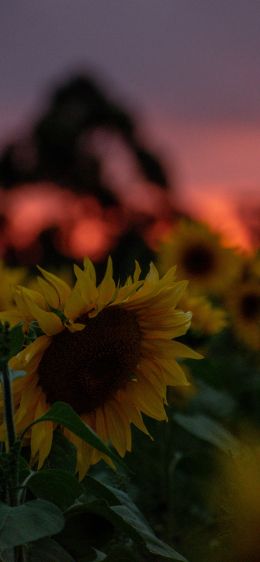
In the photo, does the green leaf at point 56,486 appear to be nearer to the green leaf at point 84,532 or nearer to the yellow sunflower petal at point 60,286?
the green leaf at point 84,532

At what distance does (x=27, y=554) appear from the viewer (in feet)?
4.68

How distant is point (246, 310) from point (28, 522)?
10.7 feet

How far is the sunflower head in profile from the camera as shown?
4707mm

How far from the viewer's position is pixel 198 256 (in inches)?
192

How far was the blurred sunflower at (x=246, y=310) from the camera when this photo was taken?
14.6 feet

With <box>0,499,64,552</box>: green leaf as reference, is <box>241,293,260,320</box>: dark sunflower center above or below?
below

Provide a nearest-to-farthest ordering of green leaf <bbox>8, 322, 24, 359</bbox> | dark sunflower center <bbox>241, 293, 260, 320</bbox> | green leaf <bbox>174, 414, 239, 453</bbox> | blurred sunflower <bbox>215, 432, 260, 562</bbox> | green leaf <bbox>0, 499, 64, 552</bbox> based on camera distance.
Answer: blurred sunflower <bbox>215, 432, 260, 562</bbox> → green leaf <bbox>0, 499, 64, 552</bbox> → green leaf <bbox>8, 322, 24, 359</bbox> → green leaf <bbox>174, 414, 239, 453</bbox> → dark sunflower center <bbox>241, 293, 260, 320</bbox>

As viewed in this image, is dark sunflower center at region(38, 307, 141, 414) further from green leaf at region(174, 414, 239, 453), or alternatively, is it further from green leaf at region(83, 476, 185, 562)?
green leaf at region(174, 414, 239, 453)

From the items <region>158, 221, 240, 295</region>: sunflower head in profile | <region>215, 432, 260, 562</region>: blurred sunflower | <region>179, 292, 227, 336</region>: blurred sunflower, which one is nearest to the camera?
<region>215, 432, 260, 562</region>: blurred sunflower

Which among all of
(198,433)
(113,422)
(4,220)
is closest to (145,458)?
(198,433)

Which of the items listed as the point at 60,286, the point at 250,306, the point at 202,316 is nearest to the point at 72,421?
the point at 60,286

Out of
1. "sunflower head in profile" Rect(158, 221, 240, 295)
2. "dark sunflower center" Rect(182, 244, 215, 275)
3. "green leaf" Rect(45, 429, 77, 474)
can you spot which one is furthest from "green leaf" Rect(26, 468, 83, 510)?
"dark sunflower center" Rect(182, 244, 215, 275)

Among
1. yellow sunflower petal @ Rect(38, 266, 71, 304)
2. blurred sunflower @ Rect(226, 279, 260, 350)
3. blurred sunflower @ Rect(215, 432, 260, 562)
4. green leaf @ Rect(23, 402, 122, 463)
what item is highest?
blurred sunflower @ Rect(215, 432, 260, 562)

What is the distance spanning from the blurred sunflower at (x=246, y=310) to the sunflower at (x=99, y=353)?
8.79ft
